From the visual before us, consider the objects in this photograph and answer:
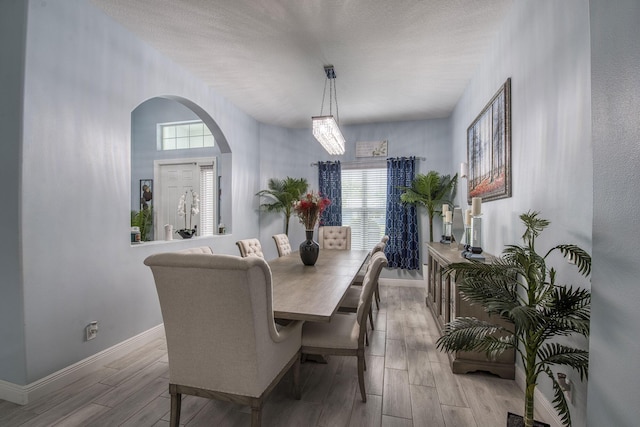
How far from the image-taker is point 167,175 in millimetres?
5492

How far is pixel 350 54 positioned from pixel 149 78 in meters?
2.07

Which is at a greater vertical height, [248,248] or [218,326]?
[248,248]

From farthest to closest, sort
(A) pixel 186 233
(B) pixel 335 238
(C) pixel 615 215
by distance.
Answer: (B) pixel 335 238
(A) pixel 186 233
(C) pixel 615 215

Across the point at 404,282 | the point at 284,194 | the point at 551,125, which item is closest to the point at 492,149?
the point at 551,125

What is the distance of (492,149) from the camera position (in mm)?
2789

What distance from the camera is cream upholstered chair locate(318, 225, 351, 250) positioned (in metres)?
4.53

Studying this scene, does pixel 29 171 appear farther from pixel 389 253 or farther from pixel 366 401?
pixel 389 253

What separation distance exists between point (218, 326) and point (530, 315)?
136 centimetres

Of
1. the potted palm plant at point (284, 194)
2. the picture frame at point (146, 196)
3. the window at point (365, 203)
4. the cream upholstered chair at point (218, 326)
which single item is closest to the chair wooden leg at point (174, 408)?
the cream upholstered chair at point (218, 326)

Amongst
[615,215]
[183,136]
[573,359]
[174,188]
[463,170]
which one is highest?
[183,136]

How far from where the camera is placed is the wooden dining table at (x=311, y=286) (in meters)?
1.61

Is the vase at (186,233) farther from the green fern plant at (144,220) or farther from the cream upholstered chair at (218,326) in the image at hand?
the cream upholstered chair at (218,326)

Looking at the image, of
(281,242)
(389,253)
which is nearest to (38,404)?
(281,242)

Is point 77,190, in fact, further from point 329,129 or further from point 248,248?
point 329,129
